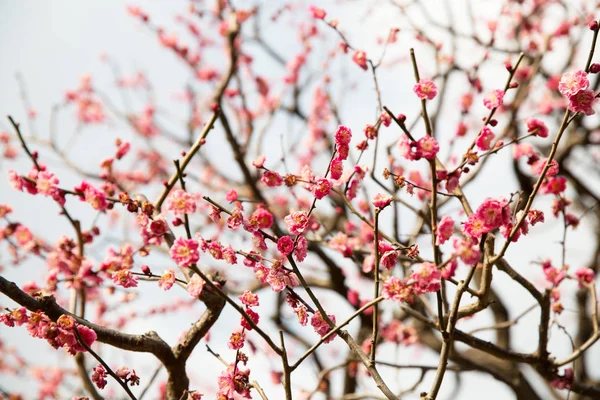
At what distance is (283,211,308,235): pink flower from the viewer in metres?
2.25

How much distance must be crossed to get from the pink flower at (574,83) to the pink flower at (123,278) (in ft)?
7.23

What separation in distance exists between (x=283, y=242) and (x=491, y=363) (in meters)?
3.72

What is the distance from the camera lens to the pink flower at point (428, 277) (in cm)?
199

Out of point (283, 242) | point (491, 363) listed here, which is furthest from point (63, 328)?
point (491, 363)

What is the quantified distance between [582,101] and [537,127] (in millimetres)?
536

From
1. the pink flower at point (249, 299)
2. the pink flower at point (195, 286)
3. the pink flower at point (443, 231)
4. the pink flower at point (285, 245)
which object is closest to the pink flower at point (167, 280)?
the pink flower at point (195, 286)

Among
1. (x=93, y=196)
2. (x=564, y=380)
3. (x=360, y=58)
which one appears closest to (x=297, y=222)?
(x=93, y=196)

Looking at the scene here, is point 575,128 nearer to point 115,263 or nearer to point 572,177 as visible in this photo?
point 572,177

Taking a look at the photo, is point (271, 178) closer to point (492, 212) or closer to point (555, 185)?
point (492, 212)

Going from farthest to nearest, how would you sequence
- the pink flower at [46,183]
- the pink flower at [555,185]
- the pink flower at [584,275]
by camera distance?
the pink flower at [584,275], the pink flower at [555,185], the pink flower at [46,183]

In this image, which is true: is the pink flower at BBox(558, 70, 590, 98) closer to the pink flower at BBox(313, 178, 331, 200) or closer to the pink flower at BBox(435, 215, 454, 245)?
the pink flower at BBox(435, 215, 454, 245)

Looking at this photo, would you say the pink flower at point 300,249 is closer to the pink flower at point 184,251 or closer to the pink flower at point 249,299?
the pink flower at point 249,299

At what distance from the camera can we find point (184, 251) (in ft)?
6.50

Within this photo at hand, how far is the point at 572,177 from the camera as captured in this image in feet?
22.1
